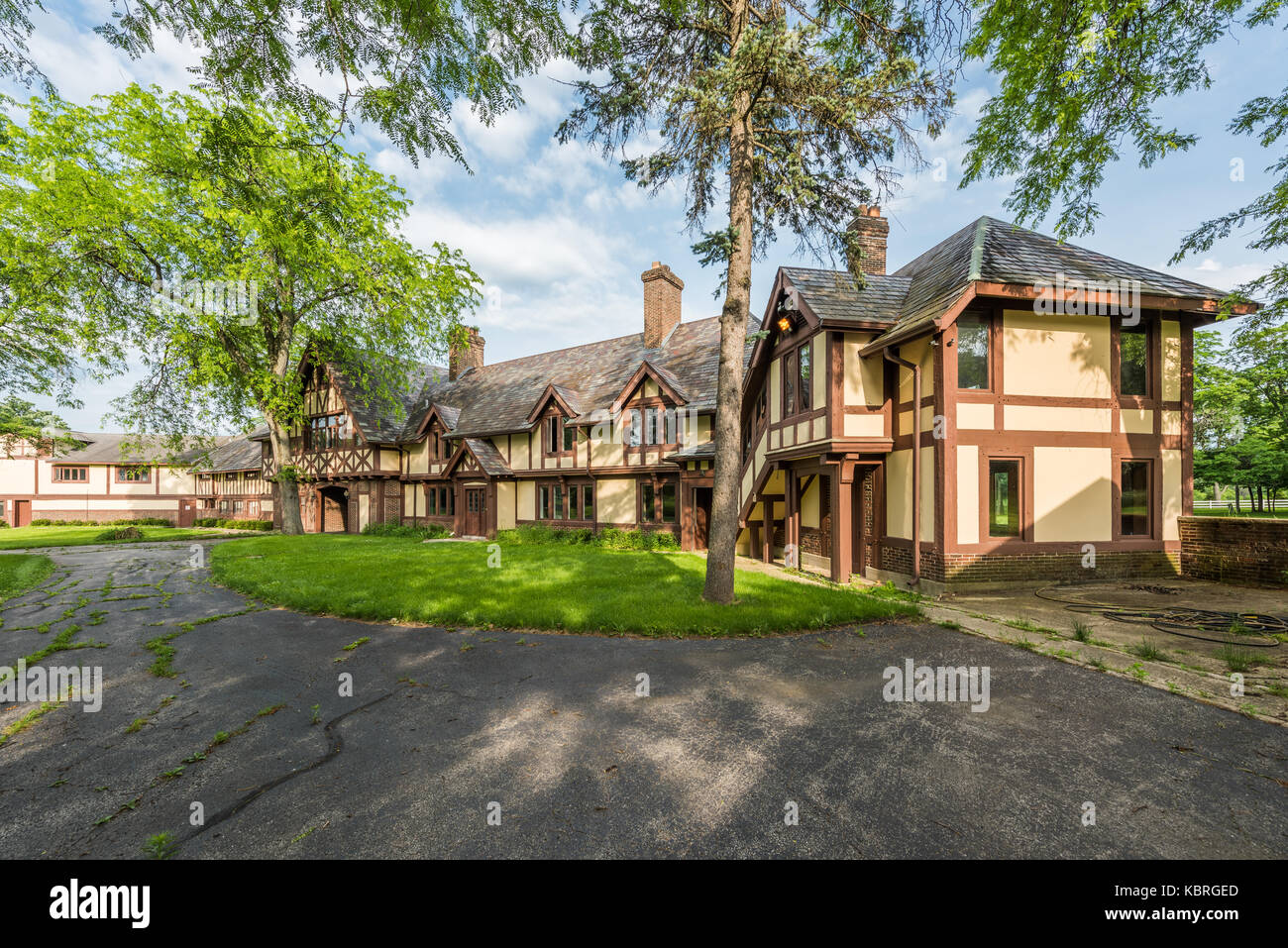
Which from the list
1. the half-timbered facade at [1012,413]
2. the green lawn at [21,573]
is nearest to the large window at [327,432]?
the green lawn at [21,573]

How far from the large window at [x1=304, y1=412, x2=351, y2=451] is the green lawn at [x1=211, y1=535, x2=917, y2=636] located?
593 inches

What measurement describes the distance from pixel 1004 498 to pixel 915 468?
1943mm

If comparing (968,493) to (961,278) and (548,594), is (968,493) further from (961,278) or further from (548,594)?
(548,594)

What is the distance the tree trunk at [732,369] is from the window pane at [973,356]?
5355 millimetres

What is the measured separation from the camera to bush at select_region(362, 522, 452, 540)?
26198mm

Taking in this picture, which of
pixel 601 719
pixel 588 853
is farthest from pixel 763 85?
pixel 588 853

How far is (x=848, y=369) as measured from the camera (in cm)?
1223

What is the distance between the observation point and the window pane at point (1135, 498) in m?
11.5

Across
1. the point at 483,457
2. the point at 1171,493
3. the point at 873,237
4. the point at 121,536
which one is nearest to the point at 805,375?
the point at 873,237

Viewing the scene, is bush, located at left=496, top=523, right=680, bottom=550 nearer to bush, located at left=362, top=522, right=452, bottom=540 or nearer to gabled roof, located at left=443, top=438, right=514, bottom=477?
gabled roof, located at left=443, top=438, right=514, bottom=477

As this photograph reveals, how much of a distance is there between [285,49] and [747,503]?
1447 cm

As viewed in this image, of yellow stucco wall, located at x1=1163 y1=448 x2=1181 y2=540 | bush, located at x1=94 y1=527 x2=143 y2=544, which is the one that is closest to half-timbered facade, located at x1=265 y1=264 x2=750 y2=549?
bush, located at x1=94 y1=527 x2=143 y2=544

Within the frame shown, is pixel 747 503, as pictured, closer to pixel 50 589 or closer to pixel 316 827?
pixel 316 827
